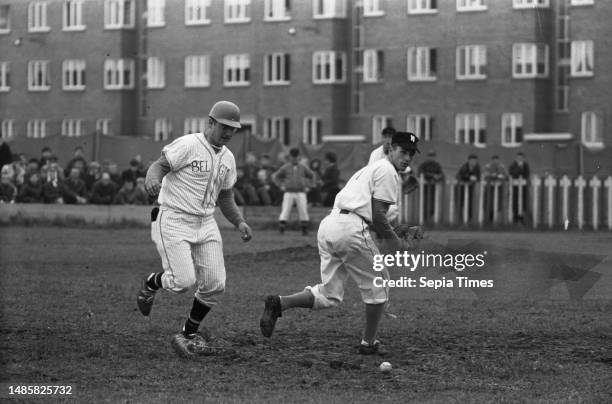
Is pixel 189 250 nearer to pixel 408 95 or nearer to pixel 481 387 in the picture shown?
pixel 481 387

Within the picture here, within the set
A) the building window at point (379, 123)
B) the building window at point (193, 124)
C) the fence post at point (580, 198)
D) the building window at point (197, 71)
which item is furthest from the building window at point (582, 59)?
the fence post at point (580, 198)

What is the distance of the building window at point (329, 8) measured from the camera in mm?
51938

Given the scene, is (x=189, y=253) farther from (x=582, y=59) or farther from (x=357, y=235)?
(x=582, y=59)

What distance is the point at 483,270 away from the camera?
64.9ft

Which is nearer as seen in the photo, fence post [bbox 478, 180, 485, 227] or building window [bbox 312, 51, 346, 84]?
fence post [bbox 478, 180, 485, 227]

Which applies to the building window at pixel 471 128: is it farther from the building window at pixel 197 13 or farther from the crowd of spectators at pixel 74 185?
the crowd of spectators at pixel 74 185

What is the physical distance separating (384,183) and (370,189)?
0.49 feet

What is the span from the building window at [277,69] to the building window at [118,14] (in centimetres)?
902

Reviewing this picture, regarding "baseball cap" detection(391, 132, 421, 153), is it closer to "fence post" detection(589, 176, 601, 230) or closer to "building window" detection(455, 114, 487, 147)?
"fence post" detection(589, 176, 601, 230)

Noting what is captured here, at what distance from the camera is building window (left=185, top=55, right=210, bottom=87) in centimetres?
5622

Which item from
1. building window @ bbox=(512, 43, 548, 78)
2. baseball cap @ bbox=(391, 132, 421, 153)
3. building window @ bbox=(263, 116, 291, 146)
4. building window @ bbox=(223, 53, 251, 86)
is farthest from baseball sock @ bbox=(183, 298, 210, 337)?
building window @ bbox=(263, 116, 291, 146)

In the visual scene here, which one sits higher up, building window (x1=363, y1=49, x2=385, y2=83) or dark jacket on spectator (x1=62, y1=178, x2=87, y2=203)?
building window (x1=363, y1=49, x2=385, y2=83)

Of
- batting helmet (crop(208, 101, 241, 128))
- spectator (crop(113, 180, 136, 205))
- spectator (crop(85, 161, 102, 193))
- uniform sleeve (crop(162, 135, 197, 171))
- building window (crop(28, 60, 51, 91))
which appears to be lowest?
spectator (crop(113, 180, 136, 205))

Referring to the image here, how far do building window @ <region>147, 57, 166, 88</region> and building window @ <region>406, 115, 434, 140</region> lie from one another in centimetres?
1064
